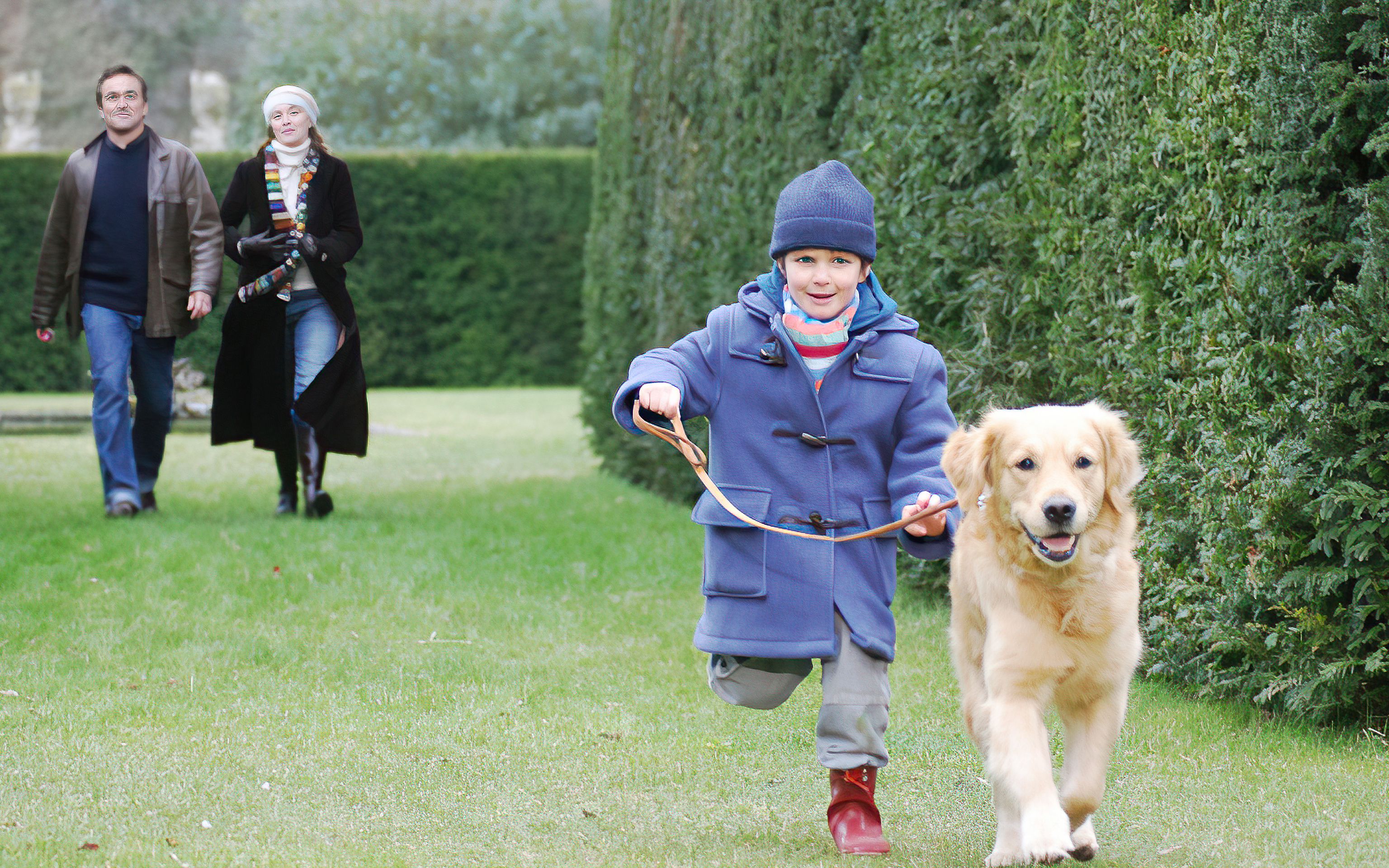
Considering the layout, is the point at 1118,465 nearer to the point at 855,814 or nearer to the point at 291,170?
the point at 855,814

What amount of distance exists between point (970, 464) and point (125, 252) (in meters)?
6.48

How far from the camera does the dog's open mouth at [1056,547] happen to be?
3.29 m

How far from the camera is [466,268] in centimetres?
2234

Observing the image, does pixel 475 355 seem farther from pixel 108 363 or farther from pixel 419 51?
pixel 419 51

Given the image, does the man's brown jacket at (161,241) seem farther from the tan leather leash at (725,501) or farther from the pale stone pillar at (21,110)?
the pale stone pillar at (21,110)

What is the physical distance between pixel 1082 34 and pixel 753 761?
295cm

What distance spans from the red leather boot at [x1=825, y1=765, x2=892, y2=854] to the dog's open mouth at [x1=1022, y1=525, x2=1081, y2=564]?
2.44 feet

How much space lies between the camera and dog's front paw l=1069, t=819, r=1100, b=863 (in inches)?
136

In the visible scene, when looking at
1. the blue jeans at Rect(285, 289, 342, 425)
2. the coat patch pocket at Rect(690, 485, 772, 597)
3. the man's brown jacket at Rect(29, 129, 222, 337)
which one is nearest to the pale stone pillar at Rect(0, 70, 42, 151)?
the man's brown jacket at Rect(29, 129, 222, 337)

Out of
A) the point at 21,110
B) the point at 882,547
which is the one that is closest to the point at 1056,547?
the point at 882,547

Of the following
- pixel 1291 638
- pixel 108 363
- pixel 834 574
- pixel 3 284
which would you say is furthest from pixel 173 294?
pixel 3 284

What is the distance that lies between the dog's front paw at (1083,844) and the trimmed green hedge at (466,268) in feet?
62.4

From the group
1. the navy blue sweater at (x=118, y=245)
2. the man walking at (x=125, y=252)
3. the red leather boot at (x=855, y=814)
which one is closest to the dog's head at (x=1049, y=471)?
the red leather boot at (x=855, y=814)

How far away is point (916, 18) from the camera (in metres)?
6.58
